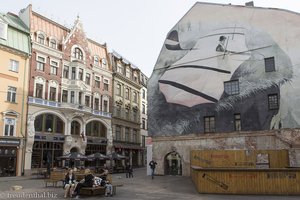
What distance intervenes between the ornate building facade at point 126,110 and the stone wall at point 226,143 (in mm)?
16155

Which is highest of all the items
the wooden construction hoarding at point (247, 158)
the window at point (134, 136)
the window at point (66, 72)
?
the window at point (66, 72)

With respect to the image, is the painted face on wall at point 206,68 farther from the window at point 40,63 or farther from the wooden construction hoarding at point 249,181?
the window at point 40,63

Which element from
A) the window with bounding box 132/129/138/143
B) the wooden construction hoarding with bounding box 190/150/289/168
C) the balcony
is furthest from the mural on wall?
the window with bounding box 132/129/138/143

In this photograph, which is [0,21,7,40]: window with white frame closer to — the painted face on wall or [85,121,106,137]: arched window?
[85,121,106,137]: arched window

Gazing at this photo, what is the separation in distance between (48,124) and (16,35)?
37.5 feet

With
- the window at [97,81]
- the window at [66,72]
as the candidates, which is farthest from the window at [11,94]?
the window at [97,81]

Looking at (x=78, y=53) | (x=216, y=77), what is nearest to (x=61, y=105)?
(x=78, y=53)

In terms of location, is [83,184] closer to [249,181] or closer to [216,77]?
[249,181]

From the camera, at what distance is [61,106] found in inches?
1658

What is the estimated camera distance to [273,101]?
3045cm

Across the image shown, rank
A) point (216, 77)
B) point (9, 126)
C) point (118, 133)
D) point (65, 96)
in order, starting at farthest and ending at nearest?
point (118, 133) → point (65, 96) → point (9, 126) → point (216, 77)

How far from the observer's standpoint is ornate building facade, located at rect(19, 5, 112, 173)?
3978 cm

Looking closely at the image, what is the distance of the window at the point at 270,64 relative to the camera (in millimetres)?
31125

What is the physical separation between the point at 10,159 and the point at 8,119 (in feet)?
14.6
